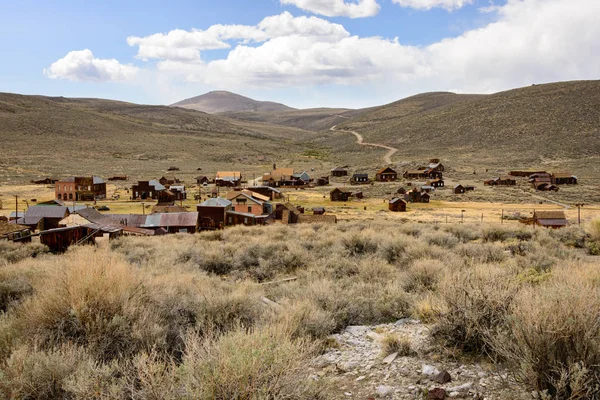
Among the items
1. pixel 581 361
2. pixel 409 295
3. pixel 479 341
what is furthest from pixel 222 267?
pixel 581 361

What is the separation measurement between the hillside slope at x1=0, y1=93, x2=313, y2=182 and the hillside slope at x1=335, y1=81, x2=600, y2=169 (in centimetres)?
3785

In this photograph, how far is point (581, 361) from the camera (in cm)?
384

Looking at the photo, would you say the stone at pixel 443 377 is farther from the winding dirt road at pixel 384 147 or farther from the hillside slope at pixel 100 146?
the winding dirt road at pixel 384 147

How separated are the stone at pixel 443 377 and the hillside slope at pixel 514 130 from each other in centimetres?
8581

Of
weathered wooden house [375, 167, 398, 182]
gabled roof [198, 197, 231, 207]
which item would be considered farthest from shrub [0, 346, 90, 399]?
weathered wooden house [375, 167, 398, 182]

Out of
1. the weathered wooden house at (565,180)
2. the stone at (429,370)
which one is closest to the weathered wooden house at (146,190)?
the stone at (429,370)

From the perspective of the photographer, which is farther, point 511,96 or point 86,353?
point 511,96

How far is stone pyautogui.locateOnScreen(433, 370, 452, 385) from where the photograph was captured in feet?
16.0

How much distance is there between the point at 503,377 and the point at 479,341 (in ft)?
2.55

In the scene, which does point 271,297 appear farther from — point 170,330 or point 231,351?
point 231,351

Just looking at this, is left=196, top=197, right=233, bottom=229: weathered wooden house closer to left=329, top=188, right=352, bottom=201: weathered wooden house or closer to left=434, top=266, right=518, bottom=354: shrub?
left=329, top=188, right=352, bottom=201: weathered wooden house

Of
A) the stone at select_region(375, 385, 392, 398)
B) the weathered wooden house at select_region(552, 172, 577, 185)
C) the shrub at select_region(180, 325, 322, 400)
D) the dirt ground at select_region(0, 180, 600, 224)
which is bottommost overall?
the dirt ground at select_region(0, 180, 600, 224)

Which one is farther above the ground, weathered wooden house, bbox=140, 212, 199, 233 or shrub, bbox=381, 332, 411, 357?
shrub, bbox=381, 332, 411, 357

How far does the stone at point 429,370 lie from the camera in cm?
507
